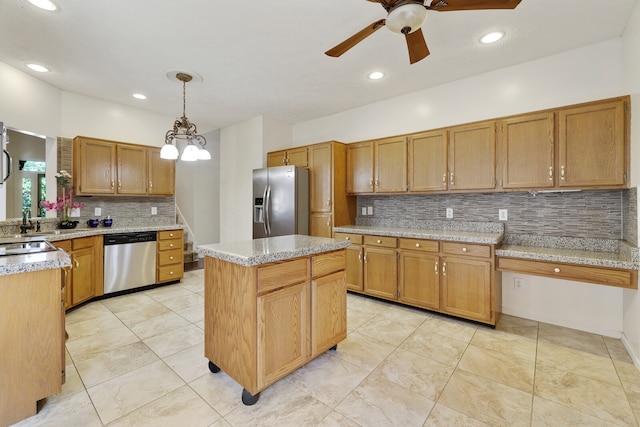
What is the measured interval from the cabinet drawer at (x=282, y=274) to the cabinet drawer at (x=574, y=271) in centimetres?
199

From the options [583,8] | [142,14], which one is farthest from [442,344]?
[142,14]

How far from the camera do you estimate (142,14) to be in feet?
7.30

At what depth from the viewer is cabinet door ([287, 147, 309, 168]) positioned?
4.29 m

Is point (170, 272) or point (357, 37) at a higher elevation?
point (357, 37)

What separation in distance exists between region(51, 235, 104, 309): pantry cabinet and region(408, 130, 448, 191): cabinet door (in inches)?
157

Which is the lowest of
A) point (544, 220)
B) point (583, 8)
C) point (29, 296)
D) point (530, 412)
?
point (530, 412)

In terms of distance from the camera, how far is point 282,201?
415 centimetres

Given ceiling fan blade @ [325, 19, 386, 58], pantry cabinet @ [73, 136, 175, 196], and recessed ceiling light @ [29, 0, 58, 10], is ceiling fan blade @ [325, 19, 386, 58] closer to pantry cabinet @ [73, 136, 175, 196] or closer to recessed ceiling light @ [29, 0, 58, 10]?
recessed ceiling light @ [29, 0, 58, 10]

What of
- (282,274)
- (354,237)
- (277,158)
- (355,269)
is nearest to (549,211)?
(354,237)

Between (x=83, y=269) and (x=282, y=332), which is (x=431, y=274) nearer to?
(x=282, y=332)

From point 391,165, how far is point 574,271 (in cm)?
209

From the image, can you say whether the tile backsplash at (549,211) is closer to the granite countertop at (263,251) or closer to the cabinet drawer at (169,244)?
the granite countertop at (263,251)

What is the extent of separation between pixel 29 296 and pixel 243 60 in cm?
259

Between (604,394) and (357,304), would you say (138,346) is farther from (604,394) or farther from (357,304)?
(604,394)
